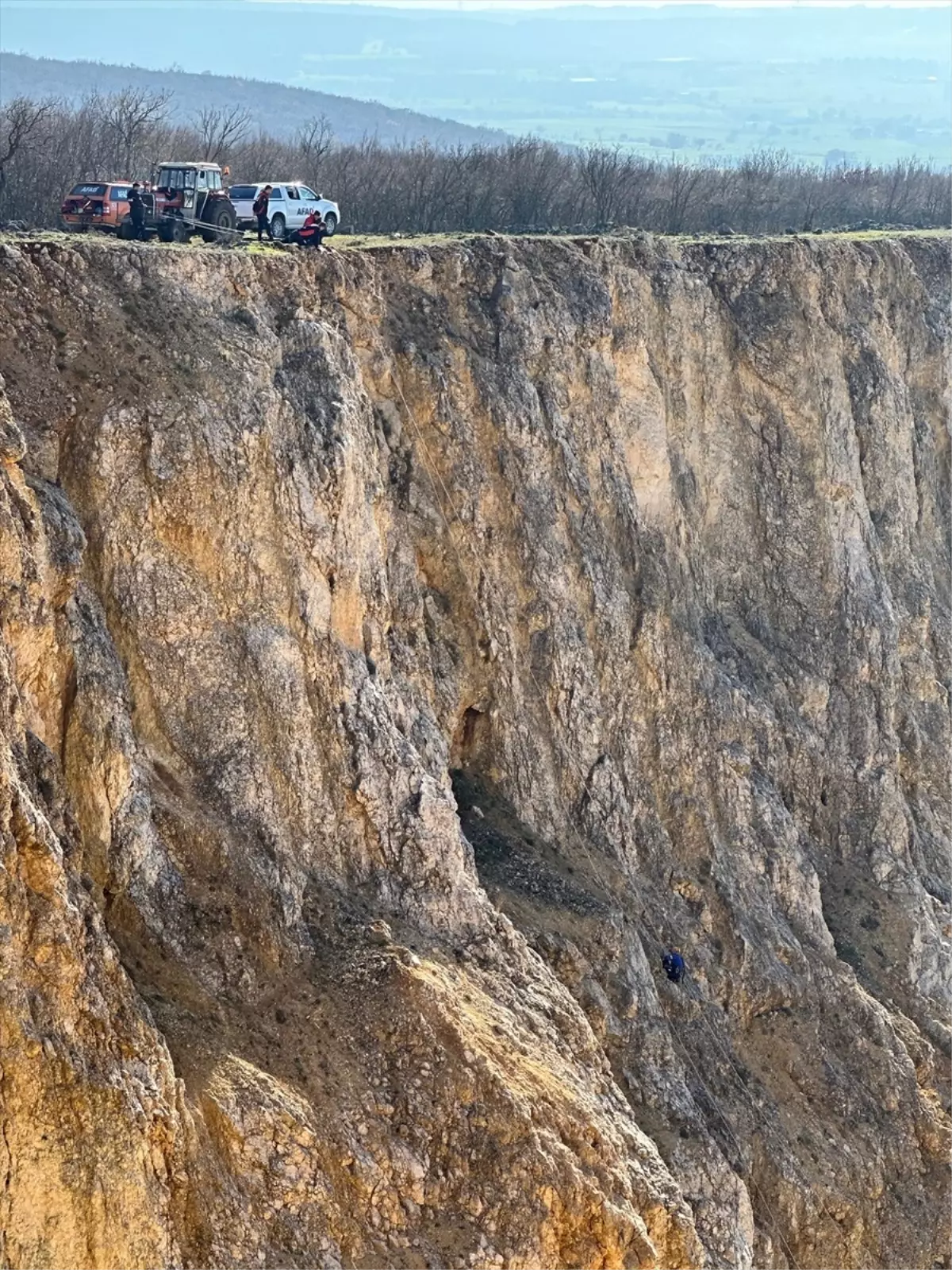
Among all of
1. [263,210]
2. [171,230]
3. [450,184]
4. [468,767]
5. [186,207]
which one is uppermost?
[450,184]

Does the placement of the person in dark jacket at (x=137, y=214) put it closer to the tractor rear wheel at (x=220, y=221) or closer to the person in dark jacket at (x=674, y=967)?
the tractor rear wheel at (x=220, y=221)

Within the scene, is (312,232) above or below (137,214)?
above

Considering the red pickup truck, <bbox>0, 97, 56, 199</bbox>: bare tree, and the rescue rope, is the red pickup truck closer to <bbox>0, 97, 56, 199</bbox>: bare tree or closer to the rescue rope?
<bbox>0, 97, 56, 199</bbox>: bare tree

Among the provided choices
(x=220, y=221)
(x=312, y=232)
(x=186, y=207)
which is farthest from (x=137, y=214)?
(x=312, y=232)

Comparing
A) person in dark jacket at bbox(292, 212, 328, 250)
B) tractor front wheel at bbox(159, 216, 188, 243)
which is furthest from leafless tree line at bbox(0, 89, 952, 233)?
person in dark jacket at bbox(292, 212, 328, 250)

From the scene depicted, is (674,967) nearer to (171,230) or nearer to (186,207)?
(171,230)
